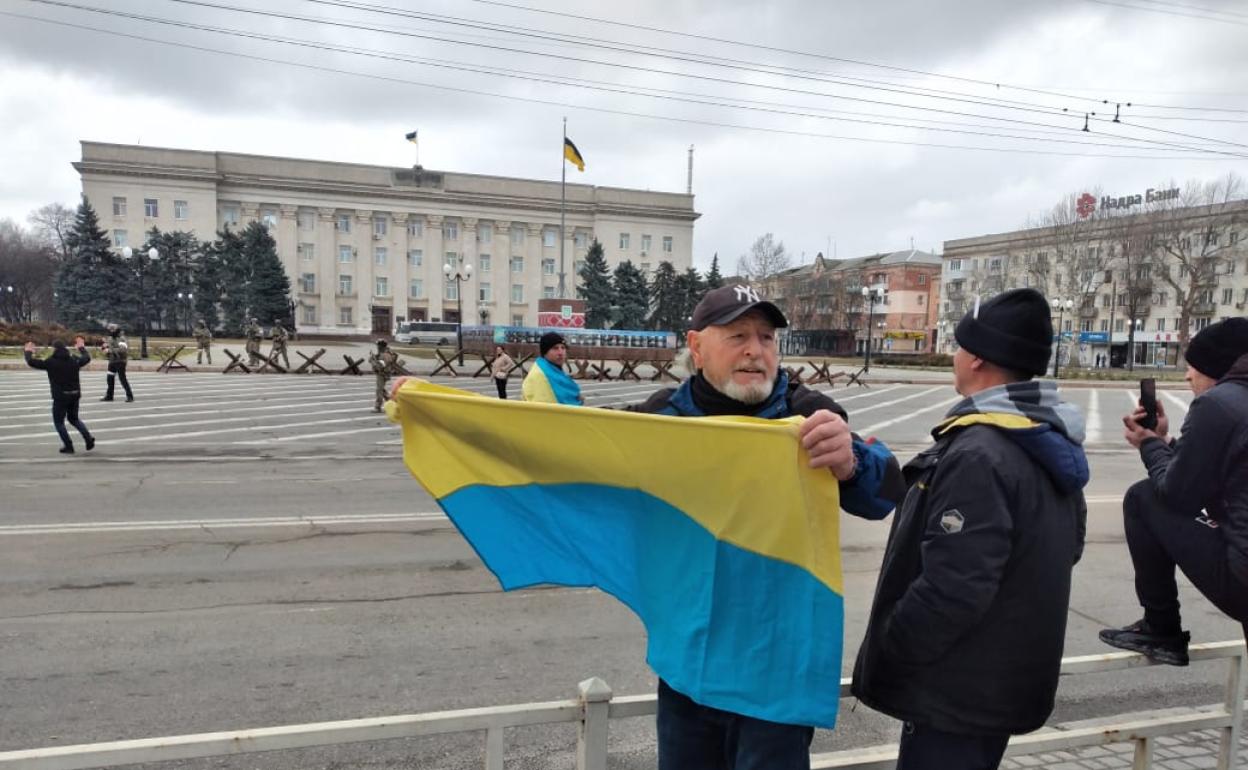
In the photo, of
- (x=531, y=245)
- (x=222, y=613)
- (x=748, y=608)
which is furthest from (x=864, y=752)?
(x=531, y=245)

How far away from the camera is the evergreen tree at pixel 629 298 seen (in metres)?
80.7

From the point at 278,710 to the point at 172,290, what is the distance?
3107 inches

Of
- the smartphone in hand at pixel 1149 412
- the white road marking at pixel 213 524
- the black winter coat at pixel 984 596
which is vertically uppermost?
the smartphone in hand at pixel 1149 412

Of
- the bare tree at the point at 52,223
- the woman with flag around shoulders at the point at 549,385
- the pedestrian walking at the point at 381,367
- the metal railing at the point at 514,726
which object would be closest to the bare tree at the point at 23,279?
the bare tree at the point at 52,223

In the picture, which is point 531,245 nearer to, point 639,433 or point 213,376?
point 213,376

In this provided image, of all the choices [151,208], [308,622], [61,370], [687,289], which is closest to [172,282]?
[151,208]

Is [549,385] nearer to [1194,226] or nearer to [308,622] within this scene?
[308,622]

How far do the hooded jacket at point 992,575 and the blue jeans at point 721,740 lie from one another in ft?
1.07

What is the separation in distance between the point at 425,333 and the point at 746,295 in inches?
Result: 2764

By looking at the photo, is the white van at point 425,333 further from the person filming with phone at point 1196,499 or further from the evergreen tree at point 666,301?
the person filming with phone at point 1196,499

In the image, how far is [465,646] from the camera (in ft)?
15.8

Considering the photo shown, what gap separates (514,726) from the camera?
2234mm

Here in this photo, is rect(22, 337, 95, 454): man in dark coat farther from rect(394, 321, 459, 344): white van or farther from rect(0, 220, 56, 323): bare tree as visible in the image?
rect(0, 220, 56, 323): bare tree

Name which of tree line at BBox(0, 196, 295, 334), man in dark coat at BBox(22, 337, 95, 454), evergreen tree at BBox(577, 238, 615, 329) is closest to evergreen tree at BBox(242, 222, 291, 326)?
tree line at BBox(0, 196, 295, 334)
